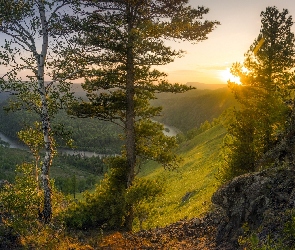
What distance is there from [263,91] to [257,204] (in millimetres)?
12269

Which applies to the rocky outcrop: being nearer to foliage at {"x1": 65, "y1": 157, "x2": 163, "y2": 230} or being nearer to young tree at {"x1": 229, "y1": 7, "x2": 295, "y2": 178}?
foliage at {"x1": 65, "y1": 157, "x2": 163, "y2": 230}

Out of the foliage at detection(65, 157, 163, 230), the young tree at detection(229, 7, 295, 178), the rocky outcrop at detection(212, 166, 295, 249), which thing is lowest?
the foliage at detection(65, 157, 163, 230)

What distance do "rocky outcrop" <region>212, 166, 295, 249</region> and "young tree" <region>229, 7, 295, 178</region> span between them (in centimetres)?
664

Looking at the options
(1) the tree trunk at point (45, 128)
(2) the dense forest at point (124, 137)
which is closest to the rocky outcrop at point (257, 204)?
(2) the dense forest at point (124, 137)

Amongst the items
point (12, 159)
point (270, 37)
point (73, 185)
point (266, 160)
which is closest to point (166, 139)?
point (266, 160)

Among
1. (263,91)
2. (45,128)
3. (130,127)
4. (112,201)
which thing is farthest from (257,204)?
(263,91)

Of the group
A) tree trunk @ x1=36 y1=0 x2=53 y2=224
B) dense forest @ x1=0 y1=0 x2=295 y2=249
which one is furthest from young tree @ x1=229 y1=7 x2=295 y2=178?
tree trunk @ x1=36 y1=0 x2=53 y2=224

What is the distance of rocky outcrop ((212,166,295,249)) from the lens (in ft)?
23.7

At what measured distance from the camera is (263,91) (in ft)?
61.6

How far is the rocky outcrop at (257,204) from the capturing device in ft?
23.7

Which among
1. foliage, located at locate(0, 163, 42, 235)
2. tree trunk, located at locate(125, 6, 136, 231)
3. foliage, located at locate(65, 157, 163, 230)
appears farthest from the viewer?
tree trunk, located at locate(125, 6, 136, 231)

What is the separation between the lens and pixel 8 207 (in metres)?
11.3

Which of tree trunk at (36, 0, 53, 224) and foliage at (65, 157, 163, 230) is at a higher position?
tree trunk at (36, 0, 53, 224)

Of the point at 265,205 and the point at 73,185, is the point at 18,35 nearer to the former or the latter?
the point at 265,205
